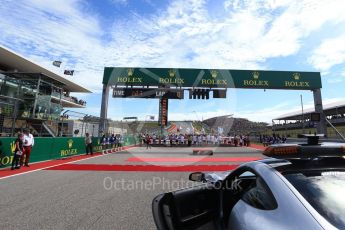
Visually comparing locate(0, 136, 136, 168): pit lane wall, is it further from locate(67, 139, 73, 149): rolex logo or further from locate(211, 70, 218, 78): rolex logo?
locate(211, 70, 218, 78): rolex logo

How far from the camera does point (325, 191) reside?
2.01 metres

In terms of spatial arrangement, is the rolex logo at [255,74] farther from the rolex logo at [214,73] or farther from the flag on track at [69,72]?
the flag on track at [69,72]

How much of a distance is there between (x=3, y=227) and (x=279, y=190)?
4335 mm

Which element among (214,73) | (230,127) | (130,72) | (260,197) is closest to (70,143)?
(130,72)

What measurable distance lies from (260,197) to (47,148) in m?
16.2

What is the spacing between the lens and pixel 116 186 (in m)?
8.19

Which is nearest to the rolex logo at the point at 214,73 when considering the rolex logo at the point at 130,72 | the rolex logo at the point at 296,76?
the rolex logo at the point at 296,76

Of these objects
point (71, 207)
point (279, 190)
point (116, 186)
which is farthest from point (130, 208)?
point (279, 190)

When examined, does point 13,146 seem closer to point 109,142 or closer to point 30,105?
point 30,105

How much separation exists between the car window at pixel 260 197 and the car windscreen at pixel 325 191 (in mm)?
188

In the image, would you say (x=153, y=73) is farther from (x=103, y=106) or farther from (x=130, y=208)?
(x=130, y=208)

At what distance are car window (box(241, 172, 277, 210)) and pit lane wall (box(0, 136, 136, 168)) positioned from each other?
1263 cm

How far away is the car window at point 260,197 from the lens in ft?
6.82

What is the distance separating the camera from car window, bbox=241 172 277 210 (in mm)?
2078
